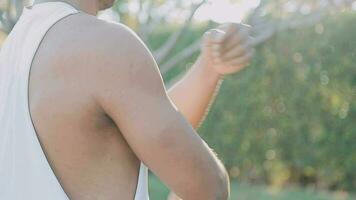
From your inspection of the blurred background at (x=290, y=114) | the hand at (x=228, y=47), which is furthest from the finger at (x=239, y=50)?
the blurred background at (x=290, y=114)

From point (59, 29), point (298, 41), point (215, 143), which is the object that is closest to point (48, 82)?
point (59, 29)

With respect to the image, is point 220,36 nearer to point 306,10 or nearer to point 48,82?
point 48,82

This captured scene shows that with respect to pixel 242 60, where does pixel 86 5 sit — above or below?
above

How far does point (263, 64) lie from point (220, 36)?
9.97 metres

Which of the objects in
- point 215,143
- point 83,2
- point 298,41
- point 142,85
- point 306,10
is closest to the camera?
point 142,85

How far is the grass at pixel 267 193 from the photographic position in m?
11.9

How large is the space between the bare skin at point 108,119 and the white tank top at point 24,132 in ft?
0.05

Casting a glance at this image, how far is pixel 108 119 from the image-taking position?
169 centimetres

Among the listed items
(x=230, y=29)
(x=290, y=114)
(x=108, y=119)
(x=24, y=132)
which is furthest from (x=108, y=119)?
(x=290, y=114)

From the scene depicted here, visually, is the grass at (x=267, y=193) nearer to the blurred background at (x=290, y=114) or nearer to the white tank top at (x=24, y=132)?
the blurred background at (x=290, y=114)

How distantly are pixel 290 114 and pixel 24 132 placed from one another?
10.7 m

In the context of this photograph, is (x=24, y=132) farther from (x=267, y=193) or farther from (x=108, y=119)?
(x=267, y=193)

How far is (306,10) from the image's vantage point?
916 cm

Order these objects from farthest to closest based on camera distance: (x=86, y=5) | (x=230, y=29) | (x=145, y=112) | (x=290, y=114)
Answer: (x=290, y=114)
(x=230, y=29)
(x=86, y=5)
(x=145, y=112)
